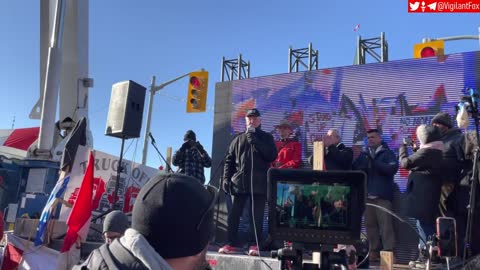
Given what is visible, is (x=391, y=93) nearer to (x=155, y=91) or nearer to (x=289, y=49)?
(x=289, y=49)

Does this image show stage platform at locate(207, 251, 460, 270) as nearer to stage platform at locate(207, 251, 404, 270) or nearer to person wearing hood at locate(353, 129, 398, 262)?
stage platform at locate(207, 251, 404, 270)

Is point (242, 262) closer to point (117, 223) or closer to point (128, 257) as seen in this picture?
point (117, 223)

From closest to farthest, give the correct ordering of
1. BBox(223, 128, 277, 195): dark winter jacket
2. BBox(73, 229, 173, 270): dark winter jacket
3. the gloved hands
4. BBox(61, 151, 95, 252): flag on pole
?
BBox(73, 229, 173, 270): dark winter jacket, BBox(61, 151, 95, 252): flag on pole, BBox(223, 128, 277, 195): dark winter jacket, the gloved hands

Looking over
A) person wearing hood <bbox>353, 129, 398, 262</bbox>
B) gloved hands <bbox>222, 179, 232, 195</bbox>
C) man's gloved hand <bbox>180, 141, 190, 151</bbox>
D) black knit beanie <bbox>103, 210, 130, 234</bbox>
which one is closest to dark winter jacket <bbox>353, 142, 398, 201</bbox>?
person wearing hood <bbox>353, 129, 398, 262</bbox>

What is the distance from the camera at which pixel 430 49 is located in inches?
271

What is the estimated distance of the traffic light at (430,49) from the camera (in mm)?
6844

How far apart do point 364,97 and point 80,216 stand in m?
4.73

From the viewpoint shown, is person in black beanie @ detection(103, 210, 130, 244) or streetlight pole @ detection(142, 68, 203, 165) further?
streetlight pole @ detection(142, 68, 203, 165)

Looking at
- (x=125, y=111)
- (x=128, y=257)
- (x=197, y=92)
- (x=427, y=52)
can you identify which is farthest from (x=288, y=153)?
(x=197, y=92)

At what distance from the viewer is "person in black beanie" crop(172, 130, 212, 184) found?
21.2 ft

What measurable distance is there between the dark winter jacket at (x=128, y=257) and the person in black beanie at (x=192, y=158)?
522 cm

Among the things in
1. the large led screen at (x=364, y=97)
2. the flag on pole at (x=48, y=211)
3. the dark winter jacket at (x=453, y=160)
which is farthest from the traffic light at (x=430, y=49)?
the flag on pole at (x=48, y=211)

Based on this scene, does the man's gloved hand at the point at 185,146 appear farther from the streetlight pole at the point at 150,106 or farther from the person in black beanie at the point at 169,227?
the streetlight pole at the point at 150,106

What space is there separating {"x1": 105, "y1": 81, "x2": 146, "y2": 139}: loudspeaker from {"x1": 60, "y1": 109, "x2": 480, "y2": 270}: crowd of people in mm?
875
